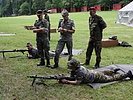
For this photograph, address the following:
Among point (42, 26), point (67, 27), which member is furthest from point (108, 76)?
point (42, 26)

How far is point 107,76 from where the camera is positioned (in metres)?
9.81

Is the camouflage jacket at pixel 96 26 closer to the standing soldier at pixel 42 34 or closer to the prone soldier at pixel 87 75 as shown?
the standing soldier at pixel 42 34

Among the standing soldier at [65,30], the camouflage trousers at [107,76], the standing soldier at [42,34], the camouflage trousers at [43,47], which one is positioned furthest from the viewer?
the camouflage trousers at [43,47]

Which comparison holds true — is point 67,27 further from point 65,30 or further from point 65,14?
point 65,14

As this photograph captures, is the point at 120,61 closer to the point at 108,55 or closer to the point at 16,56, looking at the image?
the point at 108,55

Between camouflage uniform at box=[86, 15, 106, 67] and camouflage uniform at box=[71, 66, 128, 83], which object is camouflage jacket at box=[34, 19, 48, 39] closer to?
camouflage uniform at box=[86, 15, 106, 67]

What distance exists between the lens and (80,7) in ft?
Result: 315

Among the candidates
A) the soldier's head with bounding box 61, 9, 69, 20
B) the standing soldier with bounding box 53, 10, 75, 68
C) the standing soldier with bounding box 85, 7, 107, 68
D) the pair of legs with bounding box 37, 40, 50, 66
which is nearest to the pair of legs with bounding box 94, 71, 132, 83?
the standing soldier with bounding box 85, 7, 107, 68

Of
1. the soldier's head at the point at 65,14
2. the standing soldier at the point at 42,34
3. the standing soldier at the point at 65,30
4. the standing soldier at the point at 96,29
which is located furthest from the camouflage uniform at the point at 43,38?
the standing soldier at the point at 96,29

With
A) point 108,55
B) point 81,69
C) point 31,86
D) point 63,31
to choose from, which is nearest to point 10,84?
point 31,86

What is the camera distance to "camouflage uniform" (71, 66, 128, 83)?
9.22m

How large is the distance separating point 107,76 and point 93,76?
52 cm

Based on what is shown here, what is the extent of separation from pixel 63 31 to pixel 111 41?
638 centimetres

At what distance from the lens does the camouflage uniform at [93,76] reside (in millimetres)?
9219
